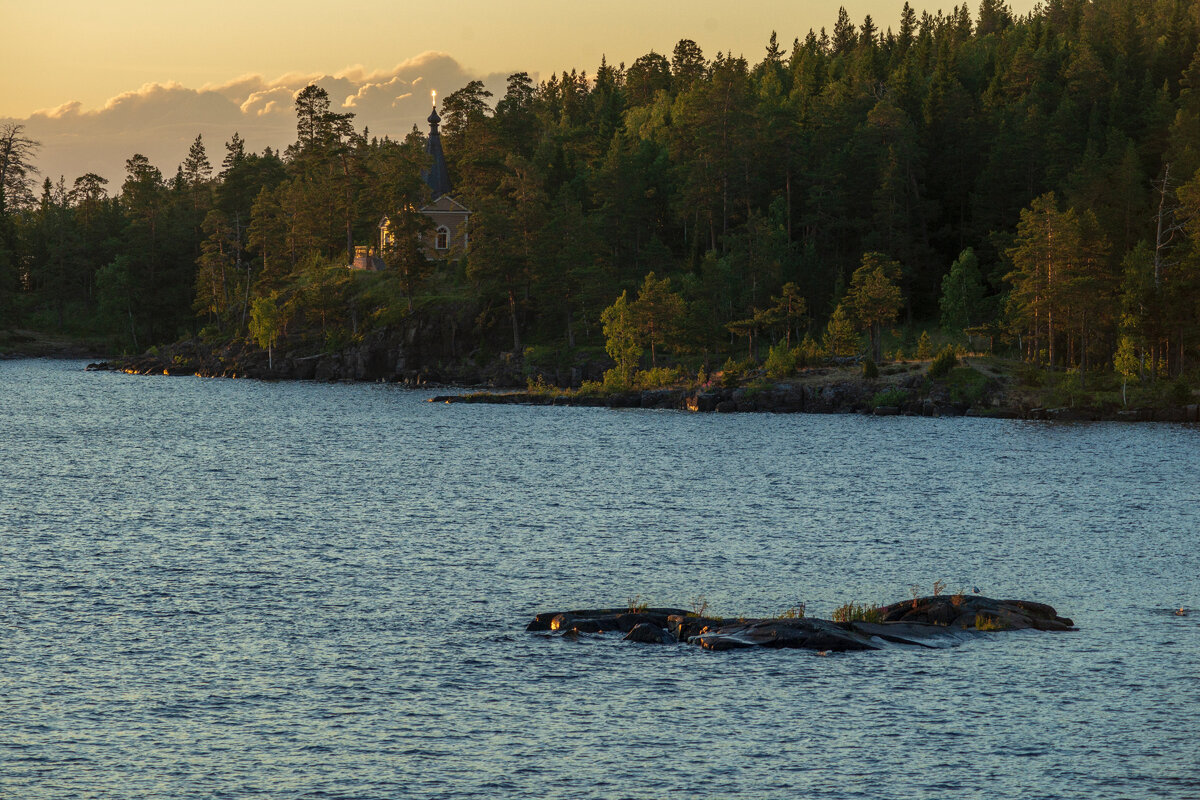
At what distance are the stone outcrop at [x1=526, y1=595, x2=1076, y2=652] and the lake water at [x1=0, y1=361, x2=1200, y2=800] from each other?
2.55 ft

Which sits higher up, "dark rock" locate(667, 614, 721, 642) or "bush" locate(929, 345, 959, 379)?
"bush" locate(929, 345, 959, 379)

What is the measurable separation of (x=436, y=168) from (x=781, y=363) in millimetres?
75571

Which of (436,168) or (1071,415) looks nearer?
(1071,415)

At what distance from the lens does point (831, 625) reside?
2933 centimetres

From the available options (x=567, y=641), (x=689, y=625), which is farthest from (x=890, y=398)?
(x=567, y=641)

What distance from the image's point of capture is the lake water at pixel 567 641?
69.6 feet

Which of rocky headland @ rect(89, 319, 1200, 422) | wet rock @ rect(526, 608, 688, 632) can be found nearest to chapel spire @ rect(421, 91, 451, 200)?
rocky headland @ rect(89, 319, 1200, 422)

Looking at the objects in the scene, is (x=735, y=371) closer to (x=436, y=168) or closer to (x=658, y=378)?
(x=658, y=378)

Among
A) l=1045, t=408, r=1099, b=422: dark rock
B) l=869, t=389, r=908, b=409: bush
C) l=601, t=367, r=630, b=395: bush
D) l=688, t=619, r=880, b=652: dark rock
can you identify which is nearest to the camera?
l=688, t=619, r=880, b=652: dark rock

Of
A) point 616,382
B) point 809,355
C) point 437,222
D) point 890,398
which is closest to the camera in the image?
point 890,398

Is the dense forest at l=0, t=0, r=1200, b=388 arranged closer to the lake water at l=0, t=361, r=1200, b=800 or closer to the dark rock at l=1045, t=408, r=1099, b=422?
the dark rock at l=1045, t=408, r=1099, b=422

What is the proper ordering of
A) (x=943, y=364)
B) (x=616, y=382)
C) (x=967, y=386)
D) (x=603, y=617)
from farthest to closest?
(x=616, y=382)
(x=943, y=364)
(x=967, y=386)
(x=603, y=617)

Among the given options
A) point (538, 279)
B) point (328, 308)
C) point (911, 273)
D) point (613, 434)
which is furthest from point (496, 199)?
point (613, 434)

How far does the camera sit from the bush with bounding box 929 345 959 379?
3893 inches
